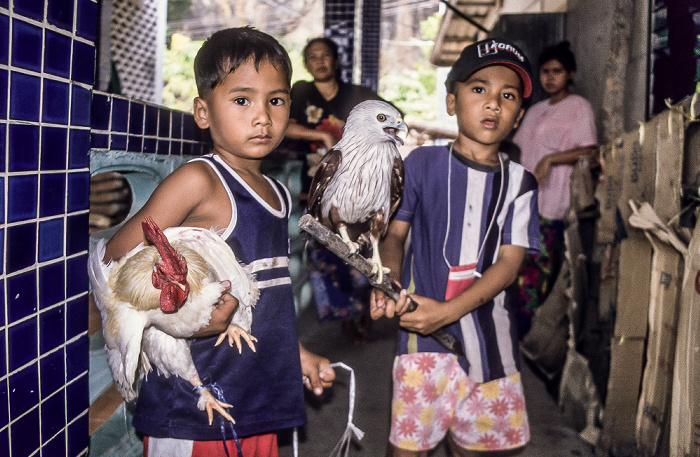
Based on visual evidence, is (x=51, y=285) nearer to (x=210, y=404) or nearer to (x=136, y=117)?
(x=210, y=404)

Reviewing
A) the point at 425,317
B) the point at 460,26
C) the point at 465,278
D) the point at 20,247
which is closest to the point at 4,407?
the point at 20,247

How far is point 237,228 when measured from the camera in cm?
129

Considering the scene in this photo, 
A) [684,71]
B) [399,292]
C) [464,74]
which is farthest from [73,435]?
[684,71]

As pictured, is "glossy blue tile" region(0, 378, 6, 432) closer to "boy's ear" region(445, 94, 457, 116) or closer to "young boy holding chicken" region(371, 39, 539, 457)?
"young boy holding chicken" region(371, 39, 539, 457)

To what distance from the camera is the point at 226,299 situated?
1.13 meters

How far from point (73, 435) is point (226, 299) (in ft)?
1.81

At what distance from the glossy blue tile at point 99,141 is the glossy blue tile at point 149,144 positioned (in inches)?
8.0

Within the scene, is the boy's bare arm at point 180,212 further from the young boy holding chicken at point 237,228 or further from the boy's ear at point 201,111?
the boy's ear at point 201,111

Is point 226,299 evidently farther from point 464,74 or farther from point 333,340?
point 333,340

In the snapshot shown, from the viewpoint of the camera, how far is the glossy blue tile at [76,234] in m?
1.21

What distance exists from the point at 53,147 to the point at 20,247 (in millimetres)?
220

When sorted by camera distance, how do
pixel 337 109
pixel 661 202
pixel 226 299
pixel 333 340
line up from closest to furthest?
pixel 226 299
pixel 661 202
pixel 337 109
pixel 333 340

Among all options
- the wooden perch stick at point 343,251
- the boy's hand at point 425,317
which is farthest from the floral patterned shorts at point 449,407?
the wooden perch stick at point 343,251

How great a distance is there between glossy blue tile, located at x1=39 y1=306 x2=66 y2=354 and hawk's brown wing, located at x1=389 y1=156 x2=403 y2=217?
0.92 metres
